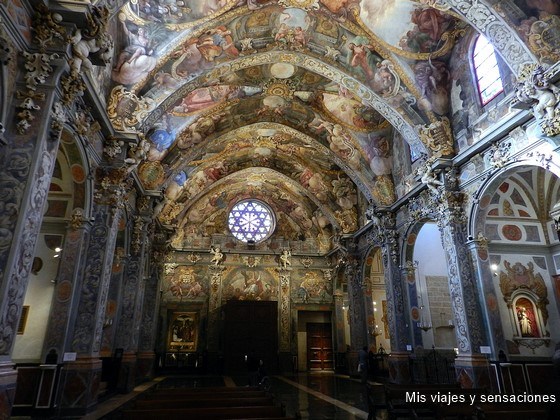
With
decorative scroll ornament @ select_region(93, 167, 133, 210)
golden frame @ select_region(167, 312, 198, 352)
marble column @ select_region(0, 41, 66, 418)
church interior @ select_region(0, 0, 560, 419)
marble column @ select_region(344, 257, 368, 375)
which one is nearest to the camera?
marble column @ select_region(0, 41, 66, 418)

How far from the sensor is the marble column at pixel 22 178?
5309 millimetres

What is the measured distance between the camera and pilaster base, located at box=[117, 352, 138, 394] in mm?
12383

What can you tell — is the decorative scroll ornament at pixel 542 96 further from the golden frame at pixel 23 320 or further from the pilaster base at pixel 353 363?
the pilaster base at pixel 353 363

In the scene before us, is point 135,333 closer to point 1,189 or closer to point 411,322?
point 1,189

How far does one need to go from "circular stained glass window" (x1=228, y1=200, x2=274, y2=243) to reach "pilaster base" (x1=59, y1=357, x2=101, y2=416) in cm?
1603

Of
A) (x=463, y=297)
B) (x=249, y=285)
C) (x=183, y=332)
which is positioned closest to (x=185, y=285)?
(x=183, y=332)

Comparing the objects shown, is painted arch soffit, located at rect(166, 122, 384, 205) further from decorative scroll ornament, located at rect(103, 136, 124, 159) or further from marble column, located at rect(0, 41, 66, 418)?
marble column, located at rect(0, 41, 66, 418)

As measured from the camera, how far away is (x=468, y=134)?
1155 centimetres

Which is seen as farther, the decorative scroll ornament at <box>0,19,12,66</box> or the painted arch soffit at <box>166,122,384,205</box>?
the painted arch soffit at <box>166,122,384,205</box>

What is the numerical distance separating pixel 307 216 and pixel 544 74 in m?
17.6

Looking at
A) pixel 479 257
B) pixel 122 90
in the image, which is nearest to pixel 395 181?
pixel 479 257

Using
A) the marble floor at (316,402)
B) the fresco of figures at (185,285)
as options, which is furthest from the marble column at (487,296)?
the fresco of figures at (185,285)

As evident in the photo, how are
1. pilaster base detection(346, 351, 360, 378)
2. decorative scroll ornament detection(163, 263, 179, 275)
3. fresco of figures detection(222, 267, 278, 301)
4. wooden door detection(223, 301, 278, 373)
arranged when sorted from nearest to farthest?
pilaster base detection(346, 351, 360, 378)
wooden door detection(223, 301, 278, 373)
decorative scroll ornament detection(163, 263, 179, 275)
fresco of figures detection(222, 267, 278, 301)

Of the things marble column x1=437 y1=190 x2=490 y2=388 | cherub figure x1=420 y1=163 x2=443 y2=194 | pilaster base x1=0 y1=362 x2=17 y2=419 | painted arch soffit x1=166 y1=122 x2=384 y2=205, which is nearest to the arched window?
cherub figure x1=420 y1=163 x2=443 y2=194
